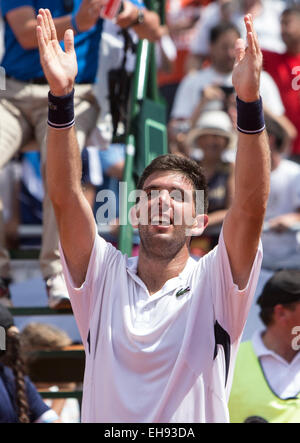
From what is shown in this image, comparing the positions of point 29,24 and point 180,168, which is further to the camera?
point 29,24

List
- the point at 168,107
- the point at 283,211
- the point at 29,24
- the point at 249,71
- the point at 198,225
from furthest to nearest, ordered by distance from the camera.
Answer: the point at 168,107
the point at 283,211
the point at 29,24
the point at 198,225
the point at 249,71

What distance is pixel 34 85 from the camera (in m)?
5.14

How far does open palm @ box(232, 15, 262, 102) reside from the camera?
309 centimetres

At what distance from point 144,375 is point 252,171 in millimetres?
811

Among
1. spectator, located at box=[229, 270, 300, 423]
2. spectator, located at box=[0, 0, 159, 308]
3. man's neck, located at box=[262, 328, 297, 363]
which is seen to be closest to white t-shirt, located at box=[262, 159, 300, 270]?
spectator, located at box=[229, 270, 300, 423]

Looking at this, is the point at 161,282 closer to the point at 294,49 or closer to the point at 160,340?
the point at 160,340

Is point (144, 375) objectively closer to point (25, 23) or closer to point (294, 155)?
point (25, 23)

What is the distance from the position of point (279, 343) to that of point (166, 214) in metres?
1.81

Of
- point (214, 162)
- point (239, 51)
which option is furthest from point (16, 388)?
point (214, 162)

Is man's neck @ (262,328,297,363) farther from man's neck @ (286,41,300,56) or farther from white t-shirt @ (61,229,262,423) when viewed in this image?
man's neck @ (286,41,300,56)

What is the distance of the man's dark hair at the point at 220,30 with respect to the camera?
7379 mm

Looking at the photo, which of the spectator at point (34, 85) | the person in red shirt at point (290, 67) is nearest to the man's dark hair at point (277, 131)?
the person in red shirt at point (290, 67)

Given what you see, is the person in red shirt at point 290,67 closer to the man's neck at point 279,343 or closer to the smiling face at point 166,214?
the man's neck at point 279,343

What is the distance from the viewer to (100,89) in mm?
5309
